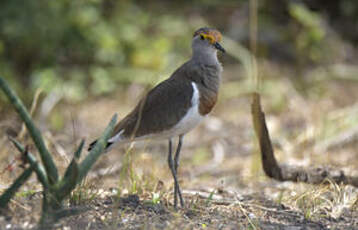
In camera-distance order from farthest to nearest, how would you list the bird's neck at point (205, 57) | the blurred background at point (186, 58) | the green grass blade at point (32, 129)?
the blurred background at point (186, 58)
the bird's neck at point (205, 57)
the green grass blade at point (32, 129)

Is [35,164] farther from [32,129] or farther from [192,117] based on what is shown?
[192,117]

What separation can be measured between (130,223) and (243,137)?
3483 millimetres

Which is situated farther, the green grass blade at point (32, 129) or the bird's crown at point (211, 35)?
the bird's crown at point (211, 35)

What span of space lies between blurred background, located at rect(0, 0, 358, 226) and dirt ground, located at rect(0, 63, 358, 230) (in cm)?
3

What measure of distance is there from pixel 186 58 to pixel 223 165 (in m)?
2.24

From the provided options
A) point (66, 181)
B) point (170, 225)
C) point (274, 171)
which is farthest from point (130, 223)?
point (274, 171)

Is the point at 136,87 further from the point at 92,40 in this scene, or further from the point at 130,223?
the point at 130,223

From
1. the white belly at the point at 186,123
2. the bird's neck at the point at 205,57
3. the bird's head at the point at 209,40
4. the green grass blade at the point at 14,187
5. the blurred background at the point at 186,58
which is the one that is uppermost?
the blurred background at the point at 186,58

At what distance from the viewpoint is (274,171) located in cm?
420

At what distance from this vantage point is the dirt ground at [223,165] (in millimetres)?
3340

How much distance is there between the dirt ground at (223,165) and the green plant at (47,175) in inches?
3.7

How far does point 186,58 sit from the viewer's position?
7398 mm

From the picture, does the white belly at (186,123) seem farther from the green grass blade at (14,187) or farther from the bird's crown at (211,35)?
the green grass blade at (14,187)

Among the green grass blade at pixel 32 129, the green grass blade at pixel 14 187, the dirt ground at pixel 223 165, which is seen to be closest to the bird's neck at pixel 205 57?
the dirt ground at pixel 223 165
